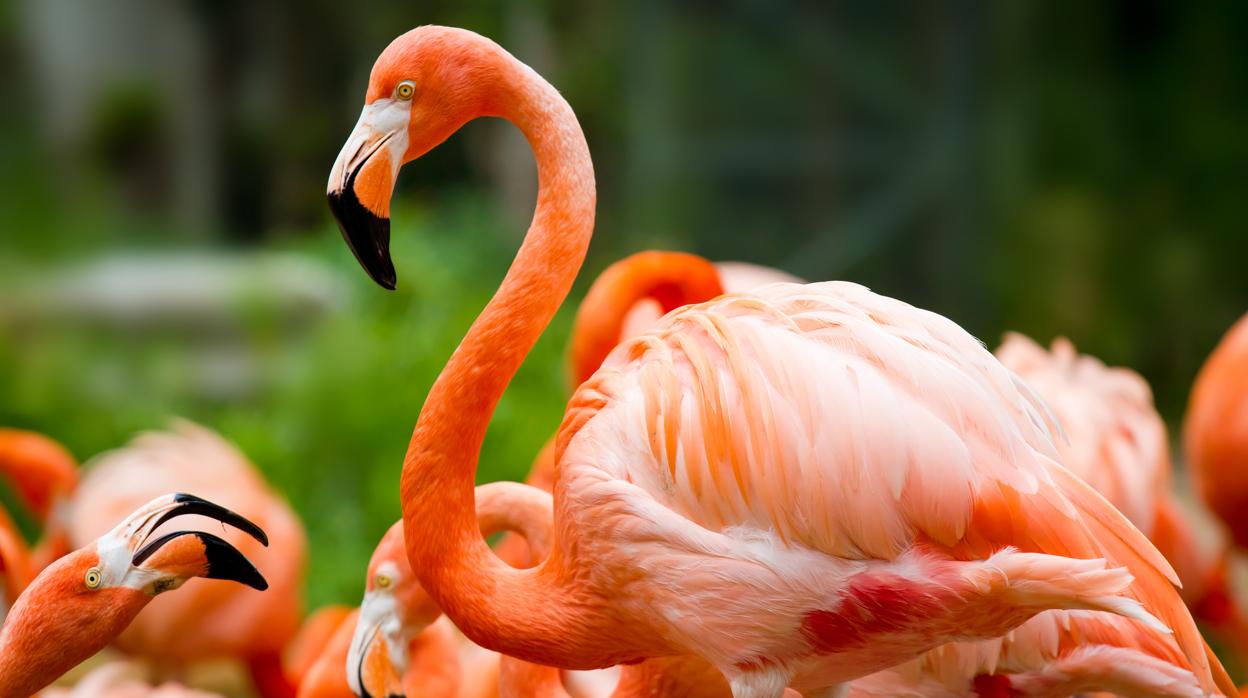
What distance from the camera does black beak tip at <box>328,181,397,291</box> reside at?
193cm

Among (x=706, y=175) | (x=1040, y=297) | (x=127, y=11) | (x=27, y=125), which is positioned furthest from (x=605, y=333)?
(x=127, y=11)

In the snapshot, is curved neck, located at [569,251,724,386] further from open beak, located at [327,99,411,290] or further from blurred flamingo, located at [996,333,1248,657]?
open beak, located at [327,99,411,290]

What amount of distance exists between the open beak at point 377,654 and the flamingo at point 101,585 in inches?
16.6

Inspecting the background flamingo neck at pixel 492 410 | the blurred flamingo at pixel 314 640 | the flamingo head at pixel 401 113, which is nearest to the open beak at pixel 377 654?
the background flamingo neck at pixel 492 410

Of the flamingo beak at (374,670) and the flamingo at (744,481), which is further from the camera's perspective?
the flamingo beak at (374,670)

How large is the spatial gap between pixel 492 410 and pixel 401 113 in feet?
1.52

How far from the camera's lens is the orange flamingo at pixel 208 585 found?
3.42 m

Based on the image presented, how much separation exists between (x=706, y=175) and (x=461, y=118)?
540 centimetres

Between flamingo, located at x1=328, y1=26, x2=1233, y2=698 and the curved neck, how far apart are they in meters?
0.78

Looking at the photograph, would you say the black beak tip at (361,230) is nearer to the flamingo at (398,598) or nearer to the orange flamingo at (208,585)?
the flamingo at (398,598)

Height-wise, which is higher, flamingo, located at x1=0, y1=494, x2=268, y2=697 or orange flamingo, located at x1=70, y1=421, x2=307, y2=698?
flamingo, located at x1=0, y1=494, x2=268, y2=697

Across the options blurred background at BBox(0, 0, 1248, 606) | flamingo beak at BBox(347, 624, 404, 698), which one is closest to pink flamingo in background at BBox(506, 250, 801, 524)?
flamingo beak at BBox(347, 624, 404, 698)

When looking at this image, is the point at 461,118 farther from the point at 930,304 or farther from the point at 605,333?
the point at 930,304

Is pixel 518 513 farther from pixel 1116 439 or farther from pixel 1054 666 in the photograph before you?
pixel 1116 439
